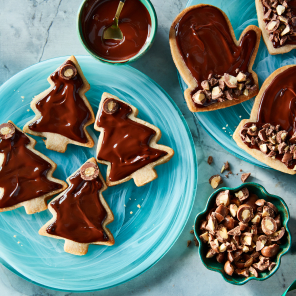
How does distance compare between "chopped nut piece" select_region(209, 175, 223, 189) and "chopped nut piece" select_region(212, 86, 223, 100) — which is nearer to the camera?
"chopped nut piece" select_region(212, 86, 223, 100)

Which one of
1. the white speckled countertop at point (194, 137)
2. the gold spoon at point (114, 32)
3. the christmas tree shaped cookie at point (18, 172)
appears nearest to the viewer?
the gold spoon at point (114, 32)

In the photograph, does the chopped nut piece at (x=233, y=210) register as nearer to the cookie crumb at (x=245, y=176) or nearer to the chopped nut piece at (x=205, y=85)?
the cookie crumb at (x=245, y=176)

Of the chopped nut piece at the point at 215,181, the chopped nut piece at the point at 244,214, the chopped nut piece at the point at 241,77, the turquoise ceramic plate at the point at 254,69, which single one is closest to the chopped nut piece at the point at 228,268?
the chopped nut piece at the point at 244,214

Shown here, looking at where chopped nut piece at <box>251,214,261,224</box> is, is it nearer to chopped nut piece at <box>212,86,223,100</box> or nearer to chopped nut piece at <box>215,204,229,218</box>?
chopped nut piece at <box>215,204,229,218</box>

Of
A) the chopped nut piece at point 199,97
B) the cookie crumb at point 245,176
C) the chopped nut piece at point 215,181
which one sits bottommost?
the chopped nut piece at point 215,181

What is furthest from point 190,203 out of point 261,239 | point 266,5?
point 266,5

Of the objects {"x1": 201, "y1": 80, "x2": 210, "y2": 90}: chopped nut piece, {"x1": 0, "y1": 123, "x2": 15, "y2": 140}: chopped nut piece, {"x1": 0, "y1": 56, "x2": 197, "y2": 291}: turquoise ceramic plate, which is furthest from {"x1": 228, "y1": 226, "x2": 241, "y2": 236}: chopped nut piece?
{"x1": 0, "y1": 123, "x2": 15, "y2": 140}: chopped nut piece

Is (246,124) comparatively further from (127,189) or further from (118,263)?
(118,263)
